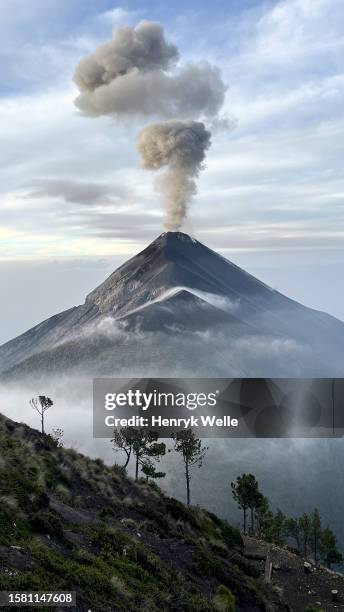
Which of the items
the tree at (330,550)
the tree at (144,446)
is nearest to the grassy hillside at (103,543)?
the tree at (144,446)

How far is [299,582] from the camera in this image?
113ft

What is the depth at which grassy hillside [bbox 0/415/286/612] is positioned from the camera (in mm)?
15078

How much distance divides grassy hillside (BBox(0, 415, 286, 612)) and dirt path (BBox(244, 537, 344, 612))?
312 cm

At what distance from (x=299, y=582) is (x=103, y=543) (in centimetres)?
2054

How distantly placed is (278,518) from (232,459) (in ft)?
380

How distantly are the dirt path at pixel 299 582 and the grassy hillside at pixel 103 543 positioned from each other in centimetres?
312

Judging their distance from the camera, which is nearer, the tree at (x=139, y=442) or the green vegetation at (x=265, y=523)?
the green vegetation at (x=265, y=523)

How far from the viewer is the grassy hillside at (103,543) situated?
15.1 m

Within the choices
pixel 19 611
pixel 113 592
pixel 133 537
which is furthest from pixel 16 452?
pixel 19 611

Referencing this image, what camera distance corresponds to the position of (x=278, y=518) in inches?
3127

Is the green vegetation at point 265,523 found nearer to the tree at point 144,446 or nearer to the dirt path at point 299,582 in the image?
the tree at point 144,446

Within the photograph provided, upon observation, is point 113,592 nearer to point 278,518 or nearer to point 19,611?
point 19,611

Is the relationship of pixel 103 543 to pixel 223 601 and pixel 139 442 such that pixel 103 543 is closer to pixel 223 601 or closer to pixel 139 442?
pixel 223 601

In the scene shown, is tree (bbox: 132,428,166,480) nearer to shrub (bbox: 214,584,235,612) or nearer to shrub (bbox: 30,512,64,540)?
shrub (bbox: 214,584,235,612)
